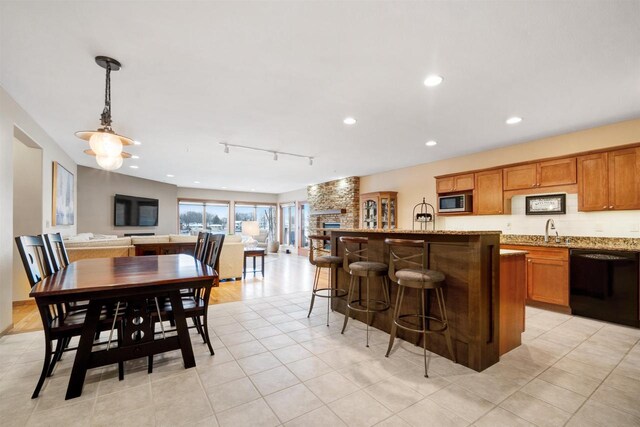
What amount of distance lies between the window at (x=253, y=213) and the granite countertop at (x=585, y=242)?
9077 mm

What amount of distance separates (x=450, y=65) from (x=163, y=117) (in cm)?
334

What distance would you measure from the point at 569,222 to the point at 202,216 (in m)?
10.9

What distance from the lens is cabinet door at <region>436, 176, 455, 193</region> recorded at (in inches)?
220

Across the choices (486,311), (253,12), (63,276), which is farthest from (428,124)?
(63,276)

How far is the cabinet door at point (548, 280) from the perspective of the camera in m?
3.82

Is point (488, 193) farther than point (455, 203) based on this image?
No

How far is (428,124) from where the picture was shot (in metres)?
3.84

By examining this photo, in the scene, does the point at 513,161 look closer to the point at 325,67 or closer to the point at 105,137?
the point at 325,67

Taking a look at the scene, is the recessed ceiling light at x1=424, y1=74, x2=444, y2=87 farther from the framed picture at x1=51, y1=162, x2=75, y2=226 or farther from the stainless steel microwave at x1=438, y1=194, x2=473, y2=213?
the framed picture at x1=51, y1=162, x2=75, y2=226

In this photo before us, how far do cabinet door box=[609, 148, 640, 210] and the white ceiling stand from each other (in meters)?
0.48

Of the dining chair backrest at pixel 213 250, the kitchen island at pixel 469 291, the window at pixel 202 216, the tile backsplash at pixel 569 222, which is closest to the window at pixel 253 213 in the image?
the window at pixel 202 216

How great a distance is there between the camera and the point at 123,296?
6.70ft

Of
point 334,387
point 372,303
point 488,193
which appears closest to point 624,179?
point 488,193

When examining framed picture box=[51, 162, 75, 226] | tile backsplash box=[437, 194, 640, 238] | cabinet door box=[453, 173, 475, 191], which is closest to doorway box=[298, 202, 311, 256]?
cabinet door box=[453, 173, 475, 191]
